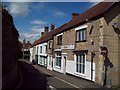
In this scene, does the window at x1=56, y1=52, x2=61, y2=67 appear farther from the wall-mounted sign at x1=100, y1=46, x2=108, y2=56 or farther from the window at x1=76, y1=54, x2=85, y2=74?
the wall-mounted sign at x1=100, y1=46, x2=108, y2=56

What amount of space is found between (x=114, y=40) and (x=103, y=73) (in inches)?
110

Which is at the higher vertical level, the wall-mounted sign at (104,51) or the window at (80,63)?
the wall-mounted sign at (104,51)

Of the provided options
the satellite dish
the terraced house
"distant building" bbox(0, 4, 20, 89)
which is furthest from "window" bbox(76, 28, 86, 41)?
"distant building" bbox(0, 4, 20, 89)

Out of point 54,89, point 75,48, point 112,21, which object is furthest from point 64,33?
point 54,89

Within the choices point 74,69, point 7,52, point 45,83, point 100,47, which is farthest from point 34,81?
point 7,52

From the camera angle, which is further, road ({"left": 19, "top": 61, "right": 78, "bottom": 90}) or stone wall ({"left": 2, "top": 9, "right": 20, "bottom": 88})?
road ({"left": 19, "top": 61, "right": 78, "bottom": 90})

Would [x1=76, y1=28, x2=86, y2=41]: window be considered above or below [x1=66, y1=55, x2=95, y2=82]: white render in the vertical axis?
above

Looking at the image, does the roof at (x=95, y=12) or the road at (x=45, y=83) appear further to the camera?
the roof at (x=95, y=12)

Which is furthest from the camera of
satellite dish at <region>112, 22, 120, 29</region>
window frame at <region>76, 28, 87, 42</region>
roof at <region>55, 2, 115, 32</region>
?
window frame at <region>76, 28, 87, 42</region>

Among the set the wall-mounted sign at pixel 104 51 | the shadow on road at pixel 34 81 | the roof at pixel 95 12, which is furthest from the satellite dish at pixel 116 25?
the shadow on road at pixel 34 81

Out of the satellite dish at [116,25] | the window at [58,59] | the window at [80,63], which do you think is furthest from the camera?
the window at [58,59]

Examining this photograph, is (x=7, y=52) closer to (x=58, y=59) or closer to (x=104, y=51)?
(x=104, y=51)

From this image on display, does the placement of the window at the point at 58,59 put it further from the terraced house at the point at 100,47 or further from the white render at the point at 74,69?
the terraced house at the point at 100,47

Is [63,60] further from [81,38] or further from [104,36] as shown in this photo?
[104,36]
